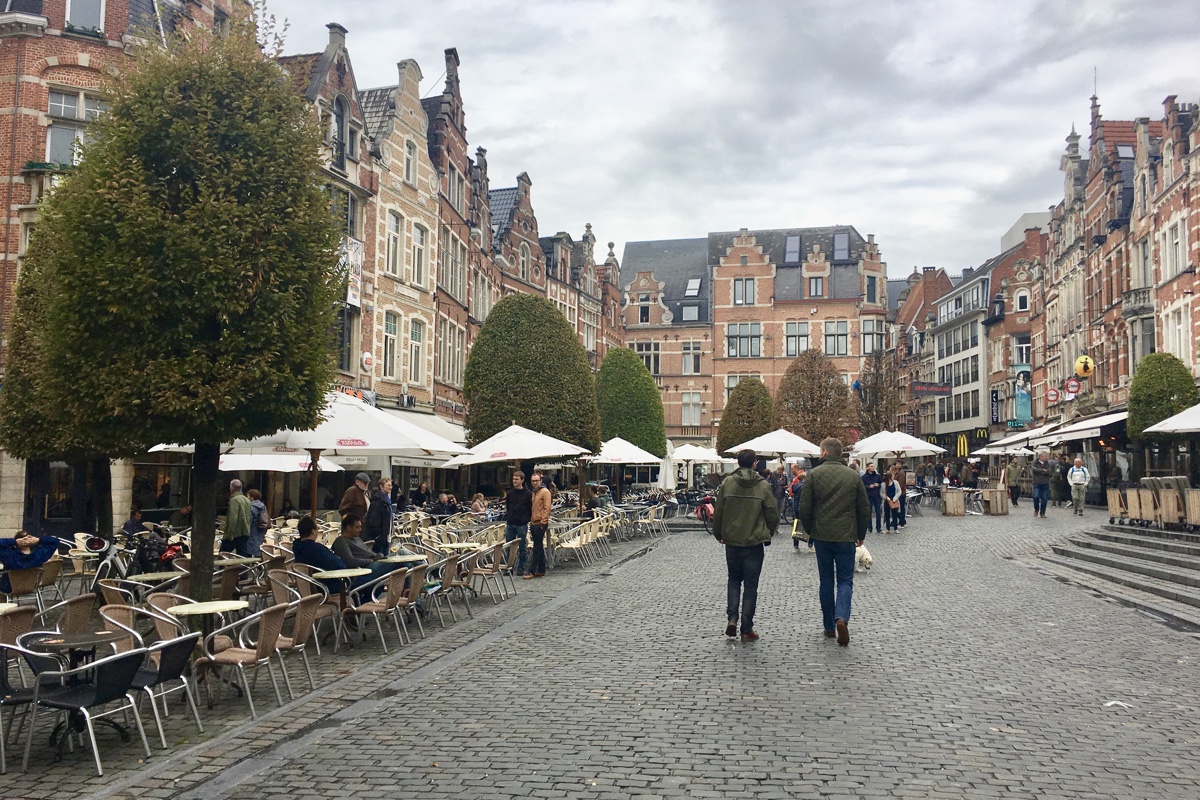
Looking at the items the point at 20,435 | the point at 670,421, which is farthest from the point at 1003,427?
the point at 20,435

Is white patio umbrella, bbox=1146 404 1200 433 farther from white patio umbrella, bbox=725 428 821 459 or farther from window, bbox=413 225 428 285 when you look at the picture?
window, bbox=413 225 428 285

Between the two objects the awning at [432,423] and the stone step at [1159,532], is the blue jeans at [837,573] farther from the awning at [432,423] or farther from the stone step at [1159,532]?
the awning at [432,423]

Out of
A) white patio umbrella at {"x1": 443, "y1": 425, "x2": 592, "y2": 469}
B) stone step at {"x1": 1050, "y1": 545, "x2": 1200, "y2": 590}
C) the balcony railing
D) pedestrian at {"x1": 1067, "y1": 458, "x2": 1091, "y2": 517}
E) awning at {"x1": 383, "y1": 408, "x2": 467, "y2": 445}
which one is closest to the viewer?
stone step at {"x1": 1050, "y1": 545, "x2": 1200, "y2": 590}

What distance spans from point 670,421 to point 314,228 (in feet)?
199

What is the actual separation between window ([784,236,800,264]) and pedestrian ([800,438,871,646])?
6238 centimetres

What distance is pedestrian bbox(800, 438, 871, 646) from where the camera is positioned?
30.6 ft

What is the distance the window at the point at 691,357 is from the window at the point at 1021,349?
20.6 meters

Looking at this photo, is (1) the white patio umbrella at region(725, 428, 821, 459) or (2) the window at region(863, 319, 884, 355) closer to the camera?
(1) the white patio umbrella at region(725, 428, 821, 459)

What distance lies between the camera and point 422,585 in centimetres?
1006

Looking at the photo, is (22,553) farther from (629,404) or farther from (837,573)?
(629,404)

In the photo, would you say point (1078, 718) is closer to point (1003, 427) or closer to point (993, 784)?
point (993, 784)

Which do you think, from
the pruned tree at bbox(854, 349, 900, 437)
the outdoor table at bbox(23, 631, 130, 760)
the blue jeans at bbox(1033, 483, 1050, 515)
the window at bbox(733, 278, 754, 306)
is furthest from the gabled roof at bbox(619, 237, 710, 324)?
the outdoor table at bbox(23, 631, 130, 760)

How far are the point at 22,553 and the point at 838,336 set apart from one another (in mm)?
61689

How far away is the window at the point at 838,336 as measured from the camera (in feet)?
222
